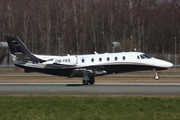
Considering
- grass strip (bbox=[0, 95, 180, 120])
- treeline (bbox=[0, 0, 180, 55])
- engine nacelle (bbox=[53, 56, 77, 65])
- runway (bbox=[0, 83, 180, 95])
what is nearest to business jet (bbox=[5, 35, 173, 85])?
engine nacelle (bbox=[53, 56, 77, 65])

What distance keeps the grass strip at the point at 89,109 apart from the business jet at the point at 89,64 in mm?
12559

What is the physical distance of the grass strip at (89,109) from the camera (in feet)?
52.5

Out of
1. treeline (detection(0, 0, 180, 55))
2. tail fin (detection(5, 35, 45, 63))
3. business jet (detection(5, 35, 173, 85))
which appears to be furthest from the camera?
treeline (detection(0, 0, 180, 55))

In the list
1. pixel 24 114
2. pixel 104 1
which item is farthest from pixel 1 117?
pixel 104 1

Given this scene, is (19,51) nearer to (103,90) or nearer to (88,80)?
(88,80)

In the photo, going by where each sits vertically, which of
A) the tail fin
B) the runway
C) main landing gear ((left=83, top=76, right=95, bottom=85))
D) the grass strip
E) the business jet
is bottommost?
the grass strip

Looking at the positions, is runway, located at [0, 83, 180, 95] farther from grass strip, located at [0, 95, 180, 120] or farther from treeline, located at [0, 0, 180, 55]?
treeline, located at [0, 0, 180, 55]

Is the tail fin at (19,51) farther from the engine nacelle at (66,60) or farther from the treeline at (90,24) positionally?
the treeline at (90,24)

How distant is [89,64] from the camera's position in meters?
34.8

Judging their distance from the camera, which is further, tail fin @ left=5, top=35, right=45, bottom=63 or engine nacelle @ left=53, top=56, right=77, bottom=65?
tail fin @ left=5, top=35, right=45, bottom=63

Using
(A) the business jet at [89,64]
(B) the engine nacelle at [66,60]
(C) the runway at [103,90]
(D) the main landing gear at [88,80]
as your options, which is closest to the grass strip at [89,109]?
(C) the runway at [103,90]

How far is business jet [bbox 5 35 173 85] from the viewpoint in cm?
3441

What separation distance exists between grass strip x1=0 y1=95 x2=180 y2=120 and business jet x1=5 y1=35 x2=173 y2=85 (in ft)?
41.2

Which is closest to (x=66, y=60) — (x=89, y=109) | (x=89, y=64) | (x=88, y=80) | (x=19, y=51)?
(x=89, y=64)
